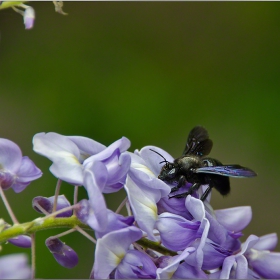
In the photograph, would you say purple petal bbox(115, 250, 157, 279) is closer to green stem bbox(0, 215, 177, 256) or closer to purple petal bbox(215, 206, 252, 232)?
green stem bbox(0, 215, 177, 256)

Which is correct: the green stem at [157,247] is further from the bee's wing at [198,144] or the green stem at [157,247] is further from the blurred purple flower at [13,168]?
the bee's wing at [198,144]

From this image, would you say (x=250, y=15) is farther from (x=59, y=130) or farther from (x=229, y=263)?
(x=229, y=263)

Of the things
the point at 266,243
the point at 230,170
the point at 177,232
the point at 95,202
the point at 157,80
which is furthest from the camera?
the point at 157,80

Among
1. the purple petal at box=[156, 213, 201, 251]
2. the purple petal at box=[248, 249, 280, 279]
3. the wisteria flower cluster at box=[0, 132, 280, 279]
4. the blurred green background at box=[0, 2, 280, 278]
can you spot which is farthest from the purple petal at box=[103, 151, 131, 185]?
the blurred green background at box=[0, 2, 280, 278]

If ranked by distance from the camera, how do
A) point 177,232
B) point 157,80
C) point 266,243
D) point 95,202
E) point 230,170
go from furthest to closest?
point 157,80 → point 266,243 → point 230,170 → point 177,232 → point 95,202

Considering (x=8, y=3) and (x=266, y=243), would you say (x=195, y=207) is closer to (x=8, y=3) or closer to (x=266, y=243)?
(x=266, y=243)

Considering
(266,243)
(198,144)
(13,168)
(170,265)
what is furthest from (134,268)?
(198,144)
